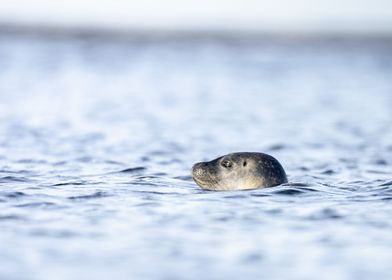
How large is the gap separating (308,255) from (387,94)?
28.1 m

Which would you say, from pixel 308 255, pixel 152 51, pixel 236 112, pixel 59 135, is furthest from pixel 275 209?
pixel 152 51

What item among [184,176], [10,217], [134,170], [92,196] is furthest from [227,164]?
[10,217]

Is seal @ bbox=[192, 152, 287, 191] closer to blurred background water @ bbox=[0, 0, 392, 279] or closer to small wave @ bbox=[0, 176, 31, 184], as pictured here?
blurred background water @ bbox=[0, 0, 392, 279]

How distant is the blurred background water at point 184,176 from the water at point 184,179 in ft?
0.10

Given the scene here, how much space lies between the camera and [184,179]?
16.2 m

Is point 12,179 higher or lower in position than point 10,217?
higher

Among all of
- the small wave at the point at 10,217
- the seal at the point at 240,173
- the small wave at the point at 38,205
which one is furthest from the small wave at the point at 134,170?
the small wave at the point at 10,217

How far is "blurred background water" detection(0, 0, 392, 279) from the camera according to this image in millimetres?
10570

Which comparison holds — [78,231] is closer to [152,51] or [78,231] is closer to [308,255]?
[308,255]

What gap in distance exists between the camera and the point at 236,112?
31219 mm

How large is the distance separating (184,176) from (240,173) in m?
2.13

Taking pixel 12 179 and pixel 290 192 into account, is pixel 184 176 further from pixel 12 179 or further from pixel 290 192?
pixel 290 192

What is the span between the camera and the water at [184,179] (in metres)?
10.6

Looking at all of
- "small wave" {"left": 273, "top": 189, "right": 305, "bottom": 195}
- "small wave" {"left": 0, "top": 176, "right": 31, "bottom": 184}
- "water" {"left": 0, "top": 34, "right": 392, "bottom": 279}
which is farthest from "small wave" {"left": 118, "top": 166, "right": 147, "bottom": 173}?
"small wave" {"left": 273, "top": 189, "right": 305, "bottom": 195}
